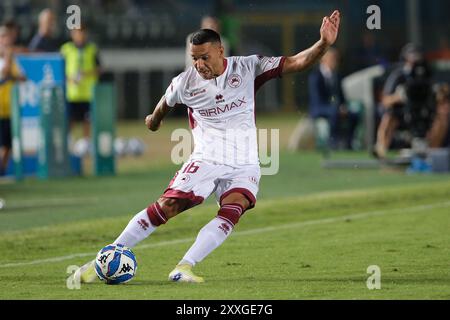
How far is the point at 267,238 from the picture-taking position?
495 inches

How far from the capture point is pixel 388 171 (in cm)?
2070

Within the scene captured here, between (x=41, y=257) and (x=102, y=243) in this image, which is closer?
(x=41, y=257)

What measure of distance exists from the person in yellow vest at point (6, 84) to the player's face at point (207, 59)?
33.2 feet

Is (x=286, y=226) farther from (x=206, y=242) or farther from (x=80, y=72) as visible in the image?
(x=80, y=72)

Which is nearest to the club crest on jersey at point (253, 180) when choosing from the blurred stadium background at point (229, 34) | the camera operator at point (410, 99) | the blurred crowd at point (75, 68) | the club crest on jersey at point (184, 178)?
the club crest on jersey at point (184, 178)

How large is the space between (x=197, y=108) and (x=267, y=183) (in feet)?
29.9

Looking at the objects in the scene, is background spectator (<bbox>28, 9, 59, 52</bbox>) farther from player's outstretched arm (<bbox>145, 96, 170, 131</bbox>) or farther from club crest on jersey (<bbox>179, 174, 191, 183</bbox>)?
club crest on jersey (<bbox>179, 174, 191, 183</bbox>)

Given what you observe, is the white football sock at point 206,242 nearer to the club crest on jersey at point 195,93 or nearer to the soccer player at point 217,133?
the soccer player at point 217,133

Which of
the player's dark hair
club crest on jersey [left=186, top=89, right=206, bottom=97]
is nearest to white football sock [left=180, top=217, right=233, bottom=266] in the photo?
club crest on jersey [left=186, top=89, right=206, bottom=97]

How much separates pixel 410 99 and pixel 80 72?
5.45m

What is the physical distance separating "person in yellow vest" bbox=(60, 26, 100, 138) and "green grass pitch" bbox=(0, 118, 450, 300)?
6.84ft

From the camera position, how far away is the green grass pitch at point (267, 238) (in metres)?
9.18
